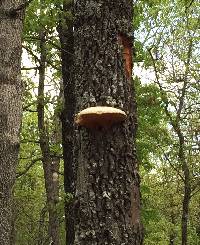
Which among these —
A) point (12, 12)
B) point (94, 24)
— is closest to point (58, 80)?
point (12, 12)

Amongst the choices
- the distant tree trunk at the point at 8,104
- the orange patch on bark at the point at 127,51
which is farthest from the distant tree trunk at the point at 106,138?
the distant tree trunk at the point at 8,104

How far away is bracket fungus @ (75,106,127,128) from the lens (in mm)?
2963

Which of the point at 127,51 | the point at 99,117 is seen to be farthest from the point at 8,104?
the point at 99,117

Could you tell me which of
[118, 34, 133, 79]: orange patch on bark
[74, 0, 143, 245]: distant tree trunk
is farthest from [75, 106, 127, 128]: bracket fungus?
[118, 34, 133, 79]: orange patch on bark

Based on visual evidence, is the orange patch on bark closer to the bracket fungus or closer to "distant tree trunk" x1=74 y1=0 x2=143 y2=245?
"distant tree trunk" x1=74 y1=0 x2=143 y2=245

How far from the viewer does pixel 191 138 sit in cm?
1978

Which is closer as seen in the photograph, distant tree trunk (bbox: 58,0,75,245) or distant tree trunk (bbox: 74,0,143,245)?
distant tree trunk (bbox: 74,0,143,245)

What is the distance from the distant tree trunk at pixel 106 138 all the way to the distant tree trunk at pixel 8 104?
→ 10.9 ft

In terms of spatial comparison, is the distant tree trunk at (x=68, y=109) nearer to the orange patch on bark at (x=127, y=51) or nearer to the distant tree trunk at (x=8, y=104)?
the distant tree trunk at (x=8, y=104)

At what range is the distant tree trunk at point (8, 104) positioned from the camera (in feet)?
21.3

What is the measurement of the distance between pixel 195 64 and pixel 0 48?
586 inches

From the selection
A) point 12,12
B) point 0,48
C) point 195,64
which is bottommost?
point 0,48

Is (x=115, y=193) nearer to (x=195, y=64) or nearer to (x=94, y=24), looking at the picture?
(x=94, y=24)

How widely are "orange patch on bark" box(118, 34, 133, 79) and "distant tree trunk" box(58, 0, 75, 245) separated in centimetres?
604
